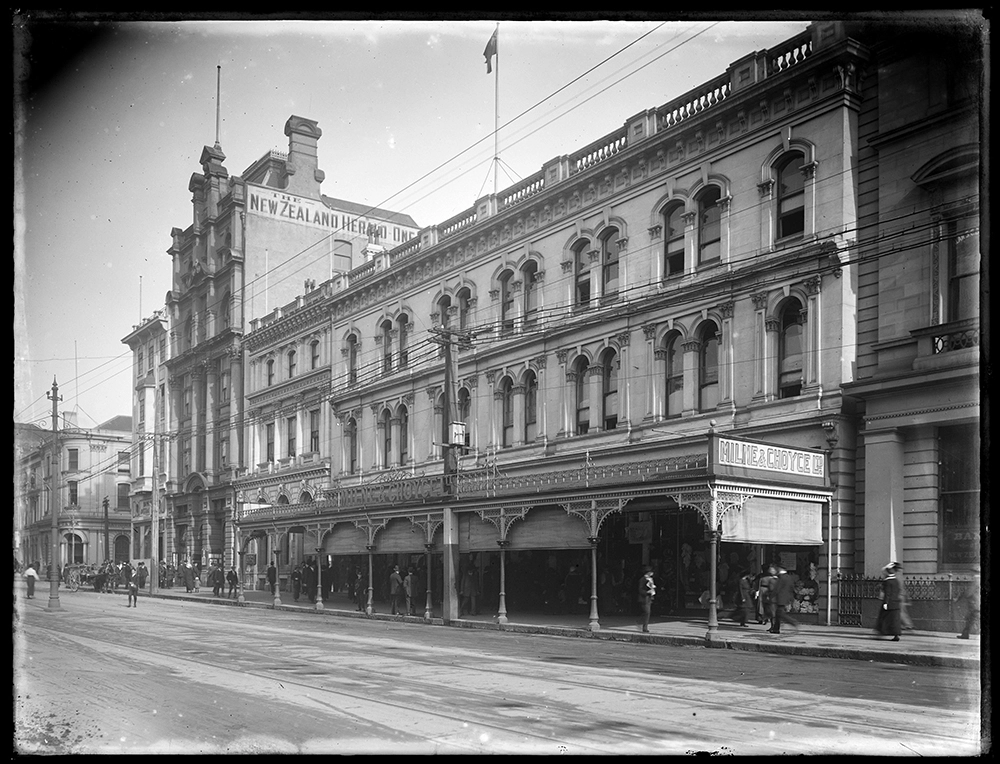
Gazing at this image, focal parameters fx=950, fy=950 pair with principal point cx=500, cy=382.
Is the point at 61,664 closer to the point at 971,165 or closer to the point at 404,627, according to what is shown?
the point at 404,627

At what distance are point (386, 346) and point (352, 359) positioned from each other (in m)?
3.60

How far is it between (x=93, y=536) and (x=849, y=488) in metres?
75.3

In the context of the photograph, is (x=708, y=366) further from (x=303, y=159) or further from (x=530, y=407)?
(x=303, y=159)

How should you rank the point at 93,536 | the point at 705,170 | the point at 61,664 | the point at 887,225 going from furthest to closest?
the point at 93,536 < the point at 705,170 < the point at 887,225 < the point at 61,664

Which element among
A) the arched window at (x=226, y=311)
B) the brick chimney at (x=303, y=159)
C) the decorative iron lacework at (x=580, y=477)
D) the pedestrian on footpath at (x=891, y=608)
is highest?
the brick chimney at (x=303, y=159)

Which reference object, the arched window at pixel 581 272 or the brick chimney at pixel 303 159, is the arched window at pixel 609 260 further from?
the brick chimney at pixel 303 159

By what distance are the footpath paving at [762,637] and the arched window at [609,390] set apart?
6171 mm

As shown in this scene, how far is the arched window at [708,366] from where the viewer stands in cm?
2670

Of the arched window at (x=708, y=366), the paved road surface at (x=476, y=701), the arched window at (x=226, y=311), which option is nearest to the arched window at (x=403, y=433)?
the arched window at (x=708, y=366)

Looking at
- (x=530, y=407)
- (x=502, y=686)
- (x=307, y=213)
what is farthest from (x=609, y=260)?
(x=307, y=213)

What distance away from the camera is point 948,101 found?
20.8 meters

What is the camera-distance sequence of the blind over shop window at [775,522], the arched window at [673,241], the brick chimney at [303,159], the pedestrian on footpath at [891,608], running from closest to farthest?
1. the pedestrian on footpath at [891,608]
2. the blind over shop window at [775,522]
3. the arched window at [673,241]
4. the brick chimney at [303,159]

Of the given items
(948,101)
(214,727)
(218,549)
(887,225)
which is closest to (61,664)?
(214,727)

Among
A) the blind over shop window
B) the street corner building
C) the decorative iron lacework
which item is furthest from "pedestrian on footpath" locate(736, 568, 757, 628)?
the decorative iron lacework
